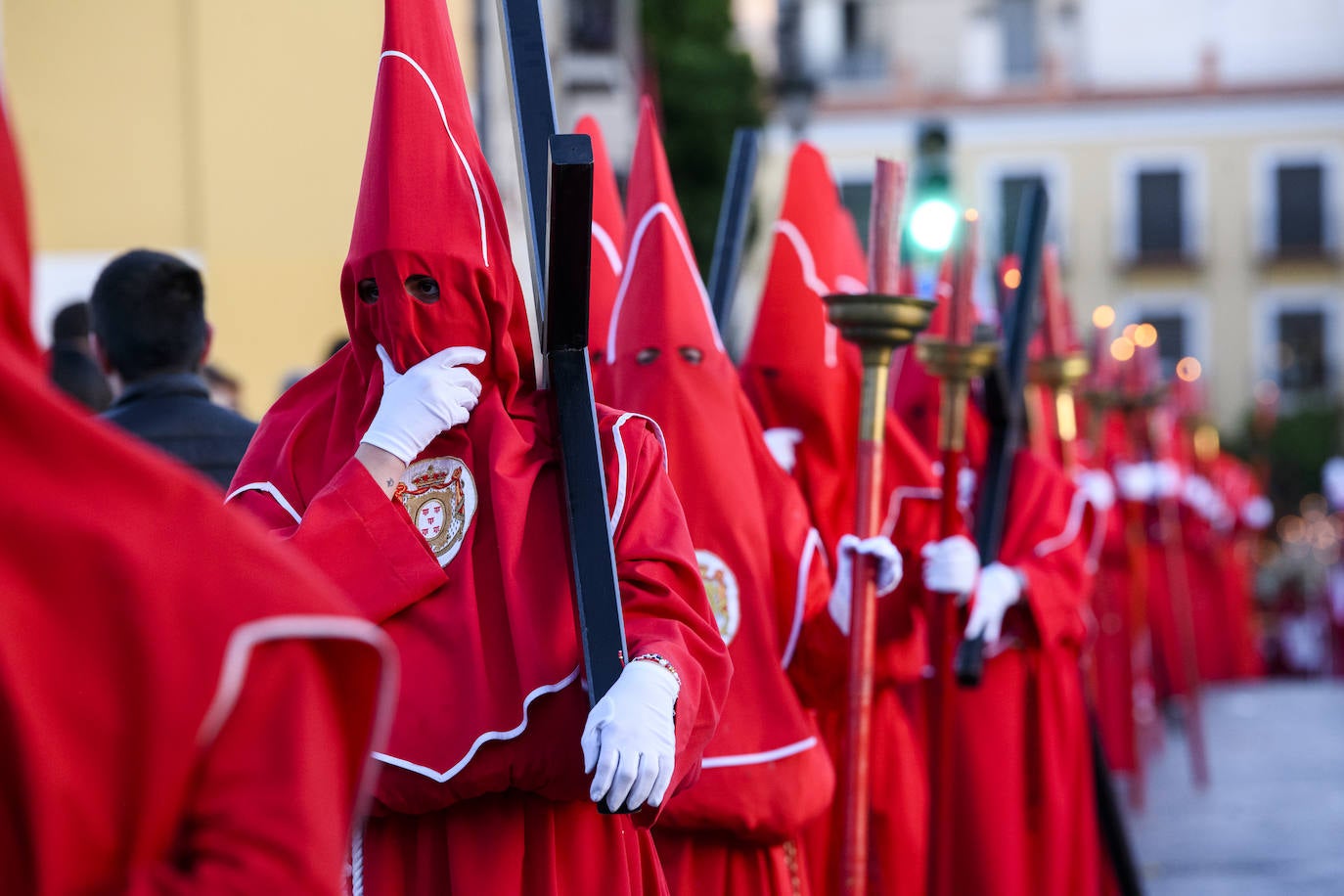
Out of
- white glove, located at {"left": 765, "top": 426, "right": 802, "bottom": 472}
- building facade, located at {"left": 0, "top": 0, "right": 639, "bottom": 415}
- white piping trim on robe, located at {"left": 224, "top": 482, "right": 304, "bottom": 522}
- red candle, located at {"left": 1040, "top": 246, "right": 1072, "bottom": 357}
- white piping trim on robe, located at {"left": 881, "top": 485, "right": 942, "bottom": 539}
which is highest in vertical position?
building facade, located at {"left": 0, "top": 0, "right": 639, "bottom": 415}

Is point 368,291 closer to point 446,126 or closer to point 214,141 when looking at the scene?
point 446,126

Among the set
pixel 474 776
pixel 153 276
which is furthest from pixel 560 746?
pixel 153 276

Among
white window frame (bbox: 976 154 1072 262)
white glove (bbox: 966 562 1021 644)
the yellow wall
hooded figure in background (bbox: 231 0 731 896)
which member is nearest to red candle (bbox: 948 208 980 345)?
white glove (bbox: 966 562 1021 644)

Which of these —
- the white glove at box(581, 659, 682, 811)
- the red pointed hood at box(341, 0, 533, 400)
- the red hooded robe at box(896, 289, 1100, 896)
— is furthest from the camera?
the red hooded robe at box(896, 289, 1100, 896)

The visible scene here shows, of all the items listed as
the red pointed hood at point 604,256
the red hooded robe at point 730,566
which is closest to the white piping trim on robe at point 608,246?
the red pointed hood at point 604,256

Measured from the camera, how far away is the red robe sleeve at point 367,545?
2707 mm

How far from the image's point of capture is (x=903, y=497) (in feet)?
17.8

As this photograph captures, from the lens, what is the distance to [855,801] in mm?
4121

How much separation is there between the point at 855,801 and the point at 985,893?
61.3 inches

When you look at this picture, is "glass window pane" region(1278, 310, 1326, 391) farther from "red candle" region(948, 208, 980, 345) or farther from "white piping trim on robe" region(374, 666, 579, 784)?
"white piping trim on robe" region(374, 666, 579, 784)

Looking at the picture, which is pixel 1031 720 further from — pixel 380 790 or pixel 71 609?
pixel 71 609

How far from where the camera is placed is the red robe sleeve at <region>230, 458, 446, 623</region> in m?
2.71

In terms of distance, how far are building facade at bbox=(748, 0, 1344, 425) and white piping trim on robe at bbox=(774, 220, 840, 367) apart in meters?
32.8

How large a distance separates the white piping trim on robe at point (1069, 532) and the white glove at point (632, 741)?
3.36 metres
